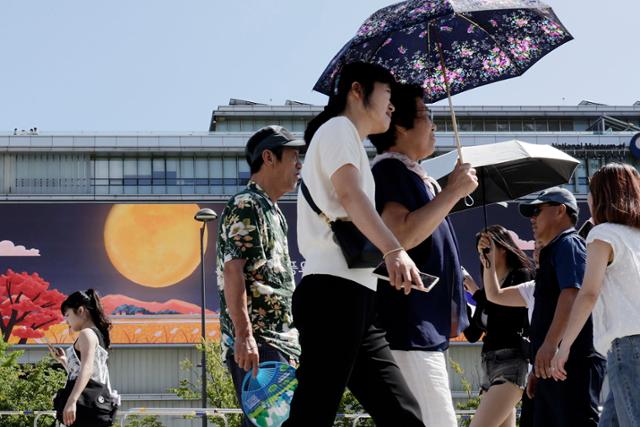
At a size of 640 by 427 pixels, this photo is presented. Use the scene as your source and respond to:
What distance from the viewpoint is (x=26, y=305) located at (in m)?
45.5

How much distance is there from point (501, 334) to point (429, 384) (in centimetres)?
321

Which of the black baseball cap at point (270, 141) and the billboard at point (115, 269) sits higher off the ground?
the black baseball cap at point (270, 141)

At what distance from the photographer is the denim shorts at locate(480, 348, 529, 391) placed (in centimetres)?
709

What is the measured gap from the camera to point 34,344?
45.9m

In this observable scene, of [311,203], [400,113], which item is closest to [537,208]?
[400,113]

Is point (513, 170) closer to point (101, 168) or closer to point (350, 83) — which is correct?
point (350, 83)

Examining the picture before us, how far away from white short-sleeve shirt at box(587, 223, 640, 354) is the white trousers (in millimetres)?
972

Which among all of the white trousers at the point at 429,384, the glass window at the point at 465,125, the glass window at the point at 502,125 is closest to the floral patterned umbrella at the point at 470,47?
the white trousers at the point at 429,384

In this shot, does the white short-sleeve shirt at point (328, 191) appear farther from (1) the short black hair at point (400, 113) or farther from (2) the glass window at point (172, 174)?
(2) the glass window at point (172, 174)

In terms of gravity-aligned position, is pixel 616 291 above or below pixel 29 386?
above

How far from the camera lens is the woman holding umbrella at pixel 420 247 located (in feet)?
13.7

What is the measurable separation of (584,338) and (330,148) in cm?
241

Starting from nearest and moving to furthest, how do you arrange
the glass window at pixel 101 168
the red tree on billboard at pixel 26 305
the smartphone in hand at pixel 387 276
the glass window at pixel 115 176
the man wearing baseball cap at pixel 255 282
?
Answer: 1. the smartphone in hand at pixel 387 276
2. the man wearing baseball cap at pixel 255 282
3. the red tree on billboard at pixel 26 305
4. the glass window at pixel 101 168
5. the glass window at pixel 115 176

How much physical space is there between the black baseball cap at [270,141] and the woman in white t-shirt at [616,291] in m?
1.47
